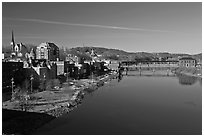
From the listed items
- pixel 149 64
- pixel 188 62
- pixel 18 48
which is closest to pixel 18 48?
pixel 18 48

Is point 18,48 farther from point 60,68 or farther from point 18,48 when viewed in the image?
point 60,68

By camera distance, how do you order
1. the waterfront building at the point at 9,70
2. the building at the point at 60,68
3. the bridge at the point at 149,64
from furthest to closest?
1. the bridge at the point at 149,64
2. the building at the point at 60,68
3. the waterfront building at the point at 9,70

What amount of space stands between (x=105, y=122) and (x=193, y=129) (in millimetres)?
1057

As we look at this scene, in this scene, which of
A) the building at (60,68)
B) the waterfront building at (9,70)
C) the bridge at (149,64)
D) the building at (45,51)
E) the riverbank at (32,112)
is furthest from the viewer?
the bridge at (149,64)

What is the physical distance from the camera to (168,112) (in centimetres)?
352

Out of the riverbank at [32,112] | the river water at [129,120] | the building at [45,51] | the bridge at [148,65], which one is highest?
the building at [45,51]

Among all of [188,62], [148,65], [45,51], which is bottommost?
[148,65]

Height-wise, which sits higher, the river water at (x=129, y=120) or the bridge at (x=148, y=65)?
the bridge at (x=148, y=65)

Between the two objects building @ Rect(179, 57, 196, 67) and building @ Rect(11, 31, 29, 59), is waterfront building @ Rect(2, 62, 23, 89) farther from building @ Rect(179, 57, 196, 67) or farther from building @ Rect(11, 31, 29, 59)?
building @ Rect(179, 57, 196, 67)

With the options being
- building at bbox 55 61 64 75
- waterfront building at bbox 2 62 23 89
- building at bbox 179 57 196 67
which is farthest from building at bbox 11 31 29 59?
building at bbox 179 57 196 67

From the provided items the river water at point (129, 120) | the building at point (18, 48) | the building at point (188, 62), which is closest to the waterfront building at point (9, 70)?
the river water at point (129, 120)

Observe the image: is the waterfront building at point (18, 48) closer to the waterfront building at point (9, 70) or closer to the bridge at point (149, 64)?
the waterfront building at point (9, 70)

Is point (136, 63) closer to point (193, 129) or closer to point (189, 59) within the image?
point (189, 59)

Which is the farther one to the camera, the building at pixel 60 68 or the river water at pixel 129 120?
the building at pixel 60 68
